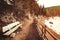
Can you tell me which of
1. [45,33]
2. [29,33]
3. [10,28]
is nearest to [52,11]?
[45,33]

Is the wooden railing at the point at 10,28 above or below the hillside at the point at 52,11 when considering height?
below

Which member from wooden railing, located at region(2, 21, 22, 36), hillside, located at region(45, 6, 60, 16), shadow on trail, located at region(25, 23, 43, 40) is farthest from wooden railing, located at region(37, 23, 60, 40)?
wooden railing, located at region(2, 21, 22, 36)

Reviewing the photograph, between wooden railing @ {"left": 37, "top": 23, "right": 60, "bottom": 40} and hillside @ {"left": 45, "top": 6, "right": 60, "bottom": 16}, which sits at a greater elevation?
hillside @ {"left": 45, "top": 6, "right": 60, "bottom": 16}

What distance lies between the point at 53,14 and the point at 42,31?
243mm

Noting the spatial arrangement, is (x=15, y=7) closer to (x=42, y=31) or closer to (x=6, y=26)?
(x=6, y=26)

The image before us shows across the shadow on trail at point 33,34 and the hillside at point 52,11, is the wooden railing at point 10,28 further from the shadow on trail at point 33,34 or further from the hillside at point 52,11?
the hillside at point 52,11

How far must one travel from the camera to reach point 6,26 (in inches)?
74.8

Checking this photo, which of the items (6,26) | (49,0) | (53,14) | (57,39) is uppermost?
(49,0)

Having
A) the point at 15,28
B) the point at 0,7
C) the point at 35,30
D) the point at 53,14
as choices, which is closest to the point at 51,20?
the point at 53,14

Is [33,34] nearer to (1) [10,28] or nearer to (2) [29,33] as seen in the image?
(2) [29,33]

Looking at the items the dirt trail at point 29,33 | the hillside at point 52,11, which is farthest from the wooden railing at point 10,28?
the hillside at point 52,11

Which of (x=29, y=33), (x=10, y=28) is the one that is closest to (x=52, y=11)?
(x=29, y=33)

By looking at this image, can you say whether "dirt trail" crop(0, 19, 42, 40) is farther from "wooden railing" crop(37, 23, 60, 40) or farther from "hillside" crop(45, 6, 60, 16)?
"hillside" crop(45, 6, 60, 16)

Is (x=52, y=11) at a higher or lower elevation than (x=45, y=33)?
higher
